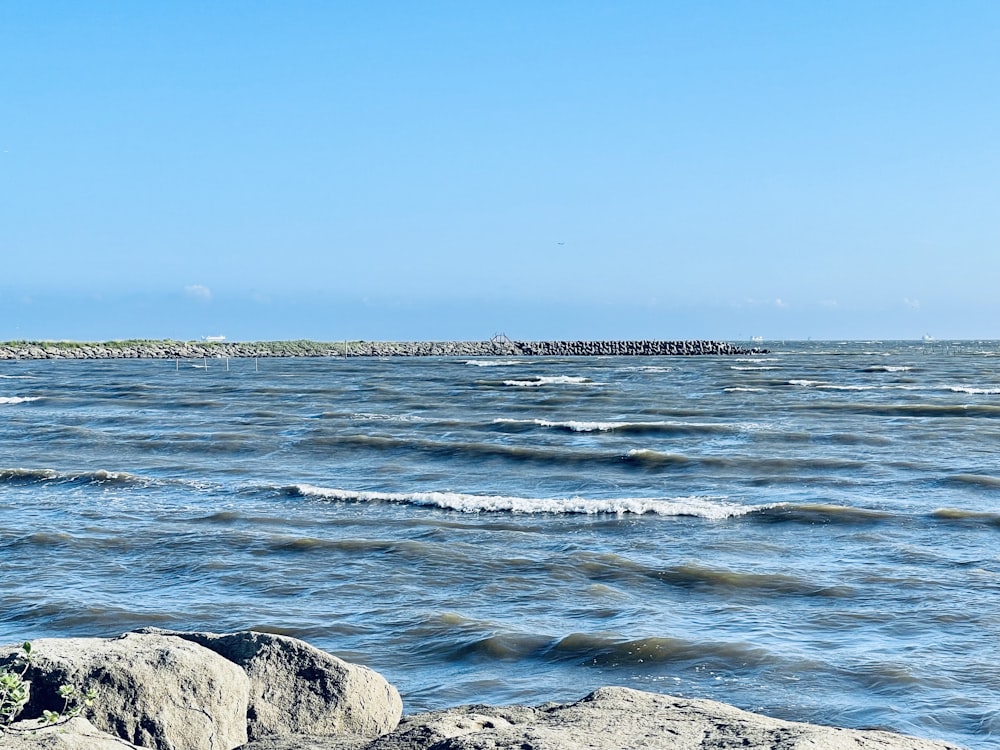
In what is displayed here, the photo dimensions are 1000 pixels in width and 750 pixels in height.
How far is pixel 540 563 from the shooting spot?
Result: 10.8 m

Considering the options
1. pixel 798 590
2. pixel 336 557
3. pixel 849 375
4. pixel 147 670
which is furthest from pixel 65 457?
pixel 849 375

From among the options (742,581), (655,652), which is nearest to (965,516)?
(742,581)

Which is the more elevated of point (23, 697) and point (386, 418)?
point (23, 697)

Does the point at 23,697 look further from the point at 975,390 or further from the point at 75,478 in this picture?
the point at 975,390

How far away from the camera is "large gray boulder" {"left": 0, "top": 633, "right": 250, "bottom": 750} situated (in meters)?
4.85

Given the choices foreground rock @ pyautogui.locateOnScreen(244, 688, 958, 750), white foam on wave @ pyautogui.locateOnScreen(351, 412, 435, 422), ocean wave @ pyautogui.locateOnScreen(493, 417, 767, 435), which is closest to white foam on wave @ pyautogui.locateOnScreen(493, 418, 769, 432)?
ocean wave @ pyautogui.locateOnScreen(493, 417, 767, 435)

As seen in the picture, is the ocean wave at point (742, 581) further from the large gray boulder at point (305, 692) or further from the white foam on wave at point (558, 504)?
the large gray boulder at point (305, 692)

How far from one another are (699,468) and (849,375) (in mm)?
39760

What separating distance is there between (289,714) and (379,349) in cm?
9727

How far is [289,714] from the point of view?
530 centimetres

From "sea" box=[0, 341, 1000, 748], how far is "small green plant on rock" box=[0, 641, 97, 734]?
2434 millimetres

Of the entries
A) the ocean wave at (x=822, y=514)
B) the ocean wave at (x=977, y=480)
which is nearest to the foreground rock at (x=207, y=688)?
the ocean wave at (x=822, y=514)

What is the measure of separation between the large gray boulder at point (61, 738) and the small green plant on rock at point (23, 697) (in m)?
0.03

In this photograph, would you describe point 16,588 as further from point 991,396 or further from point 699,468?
point 991,396
